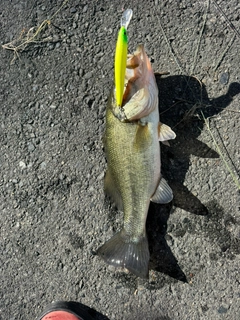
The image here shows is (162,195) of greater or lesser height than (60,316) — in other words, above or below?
above

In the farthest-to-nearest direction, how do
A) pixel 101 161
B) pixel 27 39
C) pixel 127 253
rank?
pixel 27 39
pixel 101 161
pixel 127 253

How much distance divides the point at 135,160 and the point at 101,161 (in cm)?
56

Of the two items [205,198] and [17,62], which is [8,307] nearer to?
[205,198]

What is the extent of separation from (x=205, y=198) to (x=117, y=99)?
44.4 inches

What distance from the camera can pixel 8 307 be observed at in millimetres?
3182

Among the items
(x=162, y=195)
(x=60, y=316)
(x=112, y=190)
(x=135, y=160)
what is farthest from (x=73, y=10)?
(x=60, y=316)

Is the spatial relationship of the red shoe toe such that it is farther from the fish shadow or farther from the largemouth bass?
the fish shadow

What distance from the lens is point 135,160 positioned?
2541mm

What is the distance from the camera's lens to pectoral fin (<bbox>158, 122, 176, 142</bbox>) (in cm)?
255

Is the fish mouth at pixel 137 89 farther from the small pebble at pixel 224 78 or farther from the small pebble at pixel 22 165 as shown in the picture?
the small pebble at pixel 22 165

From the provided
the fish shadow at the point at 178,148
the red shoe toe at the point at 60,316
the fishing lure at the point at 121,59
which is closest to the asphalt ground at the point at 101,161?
the fish shadow at the point at 178,148

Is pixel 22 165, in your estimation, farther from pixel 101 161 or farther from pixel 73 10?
pixel 73 10

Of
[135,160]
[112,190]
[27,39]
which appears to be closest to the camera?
[135,160]

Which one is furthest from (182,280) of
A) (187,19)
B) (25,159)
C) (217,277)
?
(187,19)
